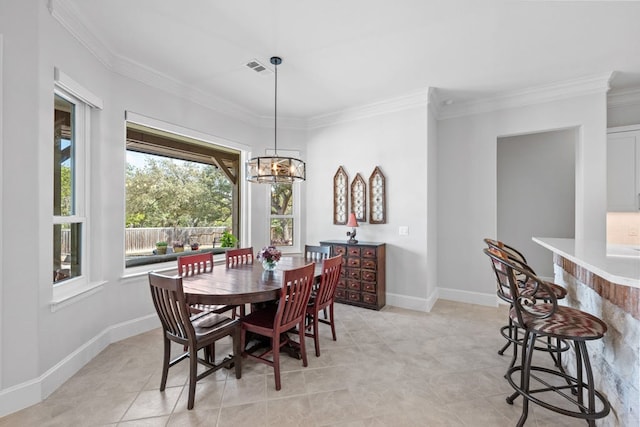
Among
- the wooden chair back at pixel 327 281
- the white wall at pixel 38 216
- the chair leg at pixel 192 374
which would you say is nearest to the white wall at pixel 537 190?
the wooden chair back at pixel 327 281

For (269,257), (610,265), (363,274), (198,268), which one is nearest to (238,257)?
(198,268)

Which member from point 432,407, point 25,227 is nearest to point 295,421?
point 432,407

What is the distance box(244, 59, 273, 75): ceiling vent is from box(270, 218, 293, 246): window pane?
7.84 ft

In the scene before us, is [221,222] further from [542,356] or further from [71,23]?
[542,356]

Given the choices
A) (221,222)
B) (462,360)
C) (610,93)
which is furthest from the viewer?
(221,222)

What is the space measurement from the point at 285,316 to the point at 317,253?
59.3 inches

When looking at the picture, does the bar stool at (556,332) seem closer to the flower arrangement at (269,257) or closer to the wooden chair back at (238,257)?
the flower arrangement at (269,257)

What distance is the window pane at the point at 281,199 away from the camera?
5023 millimetres

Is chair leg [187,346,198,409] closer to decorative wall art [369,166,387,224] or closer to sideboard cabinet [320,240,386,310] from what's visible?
sideboard cabinet [320,240,386,310]

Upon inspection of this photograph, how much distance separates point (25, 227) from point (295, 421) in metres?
2.32

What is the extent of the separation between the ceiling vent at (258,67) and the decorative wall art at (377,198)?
205 centimetres

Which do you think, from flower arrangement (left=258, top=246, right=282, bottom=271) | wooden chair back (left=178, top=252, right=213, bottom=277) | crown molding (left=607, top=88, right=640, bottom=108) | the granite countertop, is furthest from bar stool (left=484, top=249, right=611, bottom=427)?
crown molding (left=607, top=88, right=640, bottom=108)

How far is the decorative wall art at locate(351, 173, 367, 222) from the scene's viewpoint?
14.9 feet

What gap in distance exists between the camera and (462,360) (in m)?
2.71
